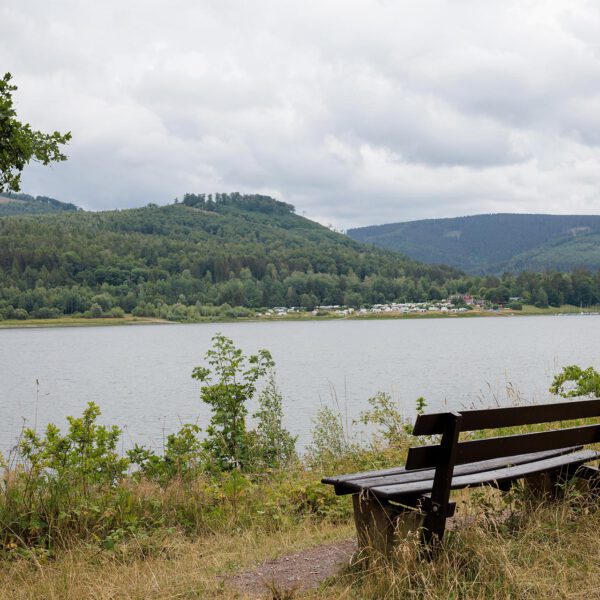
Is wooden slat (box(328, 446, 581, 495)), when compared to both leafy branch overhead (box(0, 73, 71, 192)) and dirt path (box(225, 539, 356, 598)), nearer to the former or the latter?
dirt path (box(225, 539, 356, 598))

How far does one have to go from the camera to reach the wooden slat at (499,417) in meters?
3.95

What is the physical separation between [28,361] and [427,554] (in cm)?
5940

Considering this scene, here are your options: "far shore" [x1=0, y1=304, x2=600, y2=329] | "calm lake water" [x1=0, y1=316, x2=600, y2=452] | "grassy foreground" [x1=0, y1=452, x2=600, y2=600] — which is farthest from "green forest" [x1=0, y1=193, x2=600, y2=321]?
"grassy foreground" [x1=0, y1=452, x2=600, y2=600]

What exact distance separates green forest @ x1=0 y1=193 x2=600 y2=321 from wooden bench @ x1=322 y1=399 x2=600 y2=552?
128 m

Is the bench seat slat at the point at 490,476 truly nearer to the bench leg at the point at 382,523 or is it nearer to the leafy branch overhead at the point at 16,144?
the bench leg at the point at 382,523

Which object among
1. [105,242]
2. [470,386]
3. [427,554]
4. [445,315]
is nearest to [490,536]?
[427,554]

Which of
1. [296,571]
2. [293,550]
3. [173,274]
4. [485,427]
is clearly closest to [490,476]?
[485,427]

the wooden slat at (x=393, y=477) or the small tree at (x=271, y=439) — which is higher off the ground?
the wooden slat at (x=393, y=477)

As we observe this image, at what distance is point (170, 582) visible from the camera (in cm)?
448

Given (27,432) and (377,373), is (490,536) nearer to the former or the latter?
(27,432)

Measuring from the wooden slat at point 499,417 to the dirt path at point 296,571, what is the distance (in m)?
1.27

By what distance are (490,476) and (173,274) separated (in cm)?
14996

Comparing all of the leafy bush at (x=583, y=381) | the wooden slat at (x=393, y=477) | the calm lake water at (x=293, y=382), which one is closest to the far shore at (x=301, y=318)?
the calm lake water at (x=293, y=382)

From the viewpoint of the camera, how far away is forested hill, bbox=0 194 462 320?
434 ft
